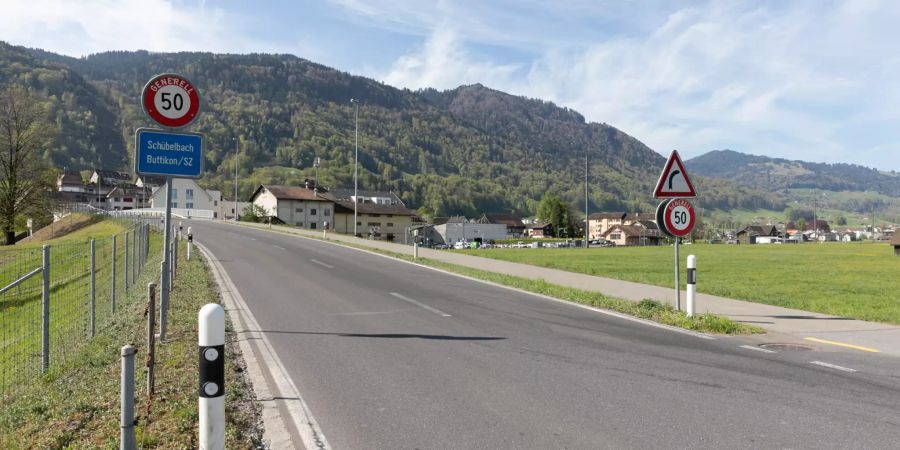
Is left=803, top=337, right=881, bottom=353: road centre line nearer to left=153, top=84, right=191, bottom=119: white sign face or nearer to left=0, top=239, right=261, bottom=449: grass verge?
left=0, top=239, right=261, bottom=449: grass verge

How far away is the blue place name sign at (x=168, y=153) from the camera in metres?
6.54

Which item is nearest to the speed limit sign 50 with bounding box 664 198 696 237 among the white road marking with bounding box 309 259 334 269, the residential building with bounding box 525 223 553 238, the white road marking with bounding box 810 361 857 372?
the white road marking with bounding box 810 361 857 372

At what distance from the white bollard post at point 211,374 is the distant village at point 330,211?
5473cm

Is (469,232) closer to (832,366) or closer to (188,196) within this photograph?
(188,196)

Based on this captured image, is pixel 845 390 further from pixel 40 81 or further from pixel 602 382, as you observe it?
pixel 40 81

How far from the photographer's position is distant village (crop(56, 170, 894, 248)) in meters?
89.9

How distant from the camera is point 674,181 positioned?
10.1 metres

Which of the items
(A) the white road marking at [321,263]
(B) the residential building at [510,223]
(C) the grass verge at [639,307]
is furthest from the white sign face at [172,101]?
(B) the residential building at [510,223]

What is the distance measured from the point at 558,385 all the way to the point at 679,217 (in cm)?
549

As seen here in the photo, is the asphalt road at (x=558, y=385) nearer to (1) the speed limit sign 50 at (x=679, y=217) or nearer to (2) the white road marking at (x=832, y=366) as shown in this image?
(2) the white road marking at (x=832, y=366)

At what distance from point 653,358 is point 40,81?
245 metres

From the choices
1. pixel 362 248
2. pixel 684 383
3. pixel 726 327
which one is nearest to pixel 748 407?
pixel 684 383

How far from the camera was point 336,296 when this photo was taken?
40.7 feet

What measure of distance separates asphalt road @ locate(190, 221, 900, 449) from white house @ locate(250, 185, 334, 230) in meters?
81.5
